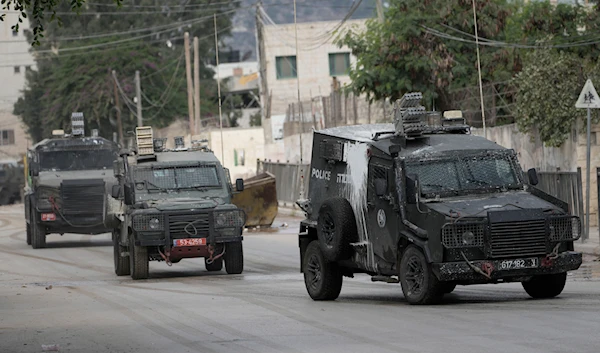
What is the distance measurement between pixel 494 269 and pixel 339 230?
2.57 metres

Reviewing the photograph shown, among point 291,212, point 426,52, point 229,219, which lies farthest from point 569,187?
point 291,212

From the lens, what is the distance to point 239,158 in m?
71.6

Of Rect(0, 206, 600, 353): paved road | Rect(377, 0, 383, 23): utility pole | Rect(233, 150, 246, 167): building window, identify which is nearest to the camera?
Rect(0, 206, 600, 353): paved road

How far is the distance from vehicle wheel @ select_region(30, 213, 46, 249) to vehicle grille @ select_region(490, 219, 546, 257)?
19805 mm

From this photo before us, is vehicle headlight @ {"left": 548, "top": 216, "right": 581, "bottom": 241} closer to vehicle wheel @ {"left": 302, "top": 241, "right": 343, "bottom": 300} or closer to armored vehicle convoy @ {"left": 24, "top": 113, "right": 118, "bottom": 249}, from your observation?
vehicle wheel @ {"left": 302, "top": 241, "right": 343, "bottom": 300}

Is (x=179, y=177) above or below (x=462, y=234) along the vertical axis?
above

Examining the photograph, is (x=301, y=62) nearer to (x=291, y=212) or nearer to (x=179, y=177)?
(x=291, y=212)

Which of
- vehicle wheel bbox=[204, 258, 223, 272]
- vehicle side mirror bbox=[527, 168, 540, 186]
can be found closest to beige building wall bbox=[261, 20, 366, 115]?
vehicle wheel bbox=[204, 258, 223, 272]

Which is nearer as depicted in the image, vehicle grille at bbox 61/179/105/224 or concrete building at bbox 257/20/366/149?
vehicle grille at bbox 61/179/105/224

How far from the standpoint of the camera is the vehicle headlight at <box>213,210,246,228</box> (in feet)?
72.1

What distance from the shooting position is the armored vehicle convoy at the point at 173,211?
70.7 feet

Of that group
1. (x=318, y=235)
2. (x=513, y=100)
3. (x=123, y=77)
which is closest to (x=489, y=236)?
(x=318, y=235)

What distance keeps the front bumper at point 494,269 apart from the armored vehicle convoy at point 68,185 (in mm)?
18230

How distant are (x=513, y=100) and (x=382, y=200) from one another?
21.1m
